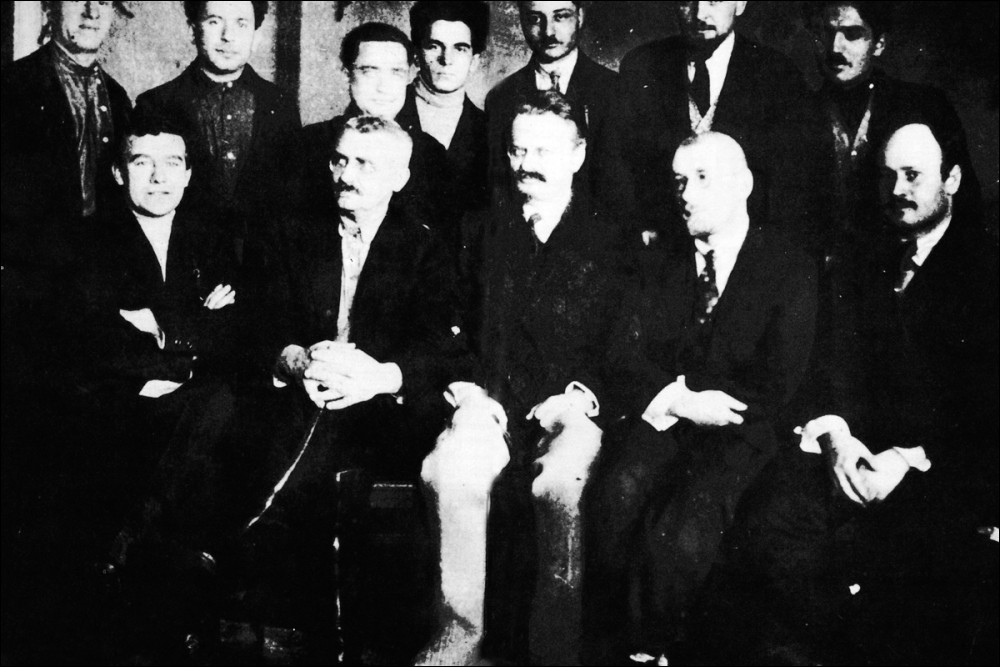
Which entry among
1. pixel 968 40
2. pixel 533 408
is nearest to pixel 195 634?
pixel 533 408

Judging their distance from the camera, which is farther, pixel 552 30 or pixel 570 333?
pixel 552 30

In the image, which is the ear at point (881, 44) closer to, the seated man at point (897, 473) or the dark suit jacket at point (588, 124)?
the seated man at point (897, 473)

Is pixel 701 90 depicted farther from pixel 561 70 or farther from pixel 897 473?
pixel 897 473

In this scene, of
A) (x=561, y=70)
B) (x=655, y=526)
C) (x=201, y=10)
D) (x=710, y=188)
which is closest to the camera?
(x=655, y=526)

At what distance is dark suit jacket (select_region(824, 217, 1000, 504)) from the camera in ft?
11.7

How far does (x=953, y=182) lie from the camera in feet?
11.9

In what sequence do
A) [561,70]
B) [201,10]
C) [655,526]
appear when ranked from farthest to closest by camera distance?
[201,10] < [561,70] < [655,526]

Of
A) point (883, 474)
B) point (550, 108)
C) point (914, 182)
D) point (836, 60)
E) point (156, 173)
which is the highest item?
point (836, 60)

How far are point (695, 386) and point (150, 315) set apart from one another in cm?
231

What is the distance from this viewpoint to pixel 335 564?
138 inches

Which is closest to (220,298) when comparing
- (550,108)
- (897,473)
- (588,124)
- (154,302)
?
(154,302)

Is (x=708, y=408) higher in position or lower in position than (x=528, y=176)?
lower

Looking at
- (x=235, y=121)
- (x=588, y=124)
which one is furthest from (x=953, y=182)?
(x=235, y=121)

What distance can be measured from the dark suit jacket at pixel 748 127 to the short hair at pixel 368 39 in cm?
95
